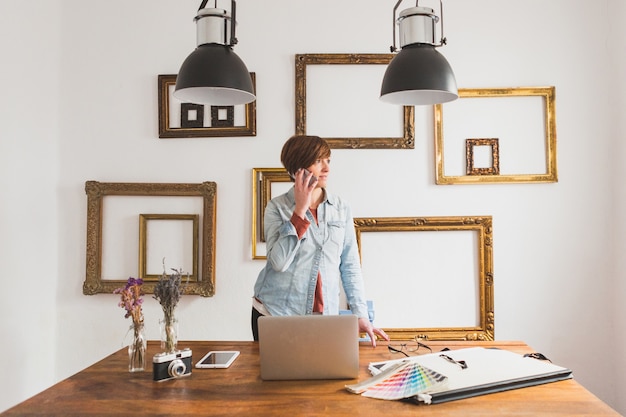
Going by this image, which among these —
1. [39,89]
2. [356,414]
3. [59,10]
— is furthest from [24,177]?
[356,414]

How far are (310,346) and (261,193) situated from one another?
1662mm

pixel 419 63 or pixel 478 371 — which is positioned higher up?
pixel 419 63

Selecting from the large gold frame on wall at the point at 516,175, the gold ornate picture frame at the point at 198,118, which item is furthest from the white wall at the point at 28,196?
the large gold frame on wall at the point at 516,175

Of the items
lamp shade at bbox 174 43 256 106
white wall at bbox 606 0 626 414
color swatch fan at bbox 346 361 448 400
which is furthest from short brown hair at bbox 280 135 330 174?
white wall at bbox 606 0 626 414

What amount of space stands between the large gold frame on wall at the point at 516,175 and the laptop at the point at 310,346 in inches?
68.3

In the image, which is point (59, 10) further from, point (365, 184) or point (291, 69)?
point (365, 184)

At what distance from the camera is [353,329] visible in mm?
1439

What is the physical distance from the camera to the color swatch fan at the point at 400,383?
1.31 meters

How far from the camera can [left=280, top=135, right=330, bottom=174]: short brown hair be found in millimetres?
2172

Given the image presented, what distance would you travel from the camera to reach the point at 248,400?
1301 mm

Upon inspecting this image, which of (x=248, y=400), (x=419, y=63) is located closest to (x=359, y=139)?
(x=419, y=63)

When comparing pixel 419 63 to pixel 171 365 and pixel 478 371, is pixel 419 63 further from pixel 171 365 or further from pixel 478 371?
pixel 171 365

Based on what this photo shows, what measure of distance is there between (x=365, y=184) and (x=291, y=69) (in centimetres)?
77

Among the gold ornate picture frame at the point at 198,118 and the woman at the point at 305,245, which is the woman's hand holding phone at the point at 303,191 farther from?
the gold ornate picture frame at the point at 198,118
